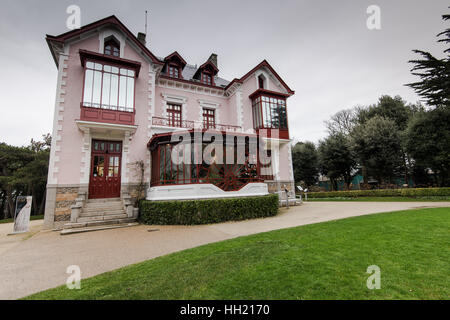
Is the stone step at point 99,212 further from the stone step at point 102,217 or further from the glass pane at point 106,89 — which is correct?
the glass pane at point 106,89

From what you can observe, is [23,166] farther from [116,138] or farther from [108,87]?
[108,87]

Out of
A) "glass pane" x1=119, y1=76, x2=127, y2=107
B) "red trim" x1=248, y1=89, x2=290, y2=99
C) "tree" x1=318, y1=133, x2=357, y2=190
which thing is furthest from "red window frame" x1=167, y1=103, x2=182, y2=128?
"tree" x1=318, y1=133, x2=357, y2=190

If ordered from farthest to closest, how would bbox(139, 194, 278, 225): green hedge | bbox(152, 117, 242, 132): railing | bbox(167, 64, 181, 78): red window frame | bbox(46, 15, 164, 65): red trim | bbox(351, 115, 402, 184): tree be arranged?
bbox(351, 115, 402, 184): tree → bbox(167, 64, 181, 78): red window frame → bbox(152, 117, 242, 132): railing → bbox(46, 15, 164, 65): red trim → bbox(139, 194, 278, 225): green hedge

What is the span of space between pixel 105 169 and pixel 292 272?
34.1 ft

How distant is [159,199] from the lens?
8.38m

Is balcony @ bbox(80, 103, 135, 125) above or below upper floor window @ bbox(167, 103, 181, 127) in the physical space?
below

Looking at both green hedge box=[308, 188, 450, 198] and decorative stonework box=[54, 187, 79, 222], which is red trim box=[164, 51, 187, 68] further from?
green hedge box=[308, 188, 450, 198]

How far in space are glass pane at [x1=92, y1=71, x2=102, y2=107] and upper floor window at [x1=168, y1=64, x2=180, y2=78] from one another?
486 centimetres

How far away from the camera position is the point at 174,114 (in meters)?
12.9

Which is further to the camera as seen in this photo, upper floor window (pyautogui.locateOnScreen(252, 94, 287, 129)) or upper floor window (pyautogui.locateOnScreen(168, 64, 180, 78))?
upper floor window (pyautogui.locateOnScreen(252, 94, 287, 129))

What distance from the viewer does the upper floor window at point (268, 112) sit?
13836 mm

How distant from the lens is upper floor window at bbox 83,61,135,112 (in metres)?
9.53

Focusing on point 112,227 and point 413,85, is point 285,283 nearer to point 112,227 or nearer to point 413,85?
point 112,227
